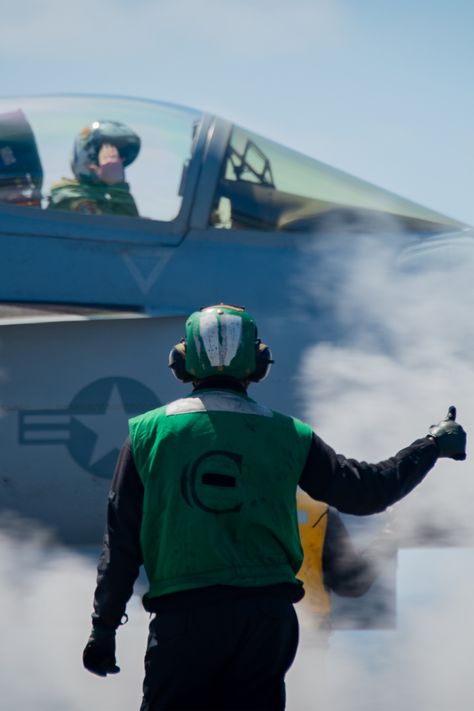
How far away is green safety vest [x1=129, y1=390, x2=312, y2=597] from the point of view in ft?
9.75

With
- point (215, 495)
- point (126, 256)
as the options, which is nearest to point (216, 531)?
point (215, 495)

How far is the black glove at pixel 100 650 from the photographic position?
3.06m

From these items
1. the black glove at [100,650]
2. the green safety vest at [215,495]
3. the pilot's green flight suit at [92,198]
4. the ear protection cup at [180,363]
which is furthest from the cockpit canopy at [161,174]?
the black glove at [100,650]

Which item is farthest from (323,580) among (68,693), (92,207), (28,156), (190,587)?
(28,156)

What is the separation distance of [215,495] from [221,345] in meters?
0.46

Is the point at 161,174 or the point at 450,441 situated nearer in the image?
the point at 450,441

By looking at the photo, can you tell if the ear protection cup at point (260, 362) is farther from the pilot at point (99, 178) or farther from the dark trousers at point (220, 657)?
the pilot at point (99, 178)

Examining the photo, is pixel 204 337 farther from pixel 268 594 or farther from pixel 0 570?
pixel 0 570

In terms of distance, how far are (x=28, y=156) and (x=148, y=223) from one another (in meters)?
0.69

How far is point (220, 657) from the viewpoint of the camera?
2.91 m

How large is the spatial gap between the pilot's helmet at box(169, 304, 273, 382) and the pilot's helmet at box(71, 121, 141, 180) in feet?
6.01

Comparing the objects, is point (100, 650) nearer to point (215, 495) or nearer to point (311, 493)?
point (215, 495)

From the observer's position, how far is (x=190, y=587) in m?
2.96

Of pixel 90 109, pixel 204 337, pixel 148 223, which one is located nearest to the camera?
pixel 204 337
